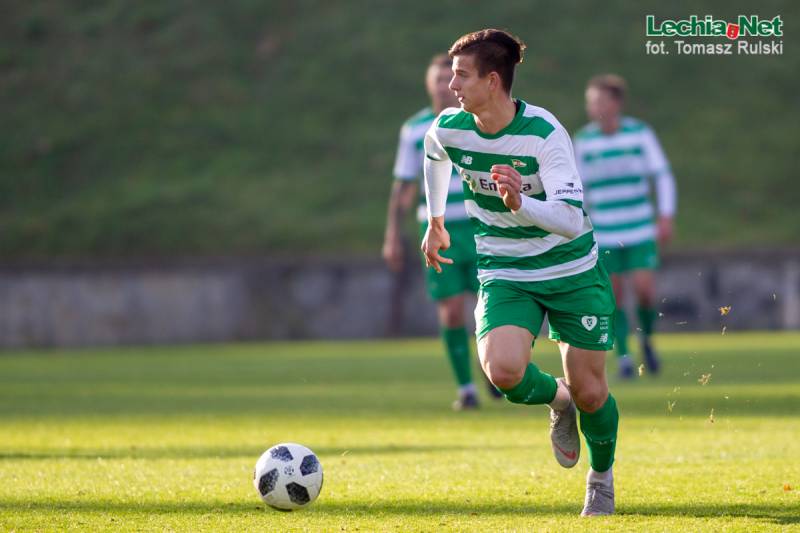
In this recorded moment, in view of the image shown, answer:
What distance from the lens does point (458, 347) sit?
10.8 metres

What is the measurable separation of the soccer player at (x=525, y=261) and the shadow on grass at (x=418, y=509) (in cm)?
23

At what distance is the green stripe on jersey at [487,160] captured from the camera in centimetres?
584

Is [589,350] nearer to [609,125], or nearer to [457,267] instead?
[457,267]

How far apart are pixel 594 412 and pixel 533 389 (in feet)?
0.87

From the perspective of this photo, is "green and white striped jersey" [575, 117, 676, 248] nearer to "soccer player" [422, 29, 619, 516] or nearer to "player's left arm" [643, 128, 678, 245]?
"player's left arm" [643, 128, 678, 245]

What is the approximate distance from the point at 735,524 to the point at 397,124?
974 inches

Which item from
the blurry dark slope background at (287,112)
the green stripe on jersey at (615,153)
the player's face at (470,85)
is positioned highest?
the blurry dark slope background at (287,112)

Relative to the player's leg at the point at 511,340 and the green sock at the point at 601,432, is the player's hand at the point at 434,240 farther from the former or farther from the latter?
the green sock at the point at 601,432

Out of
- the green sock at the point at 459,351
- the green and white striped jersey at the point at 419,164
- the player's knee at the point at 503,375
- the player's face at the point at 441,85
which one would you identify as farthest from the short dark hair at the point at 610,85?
the player's knee at the point at 503,375

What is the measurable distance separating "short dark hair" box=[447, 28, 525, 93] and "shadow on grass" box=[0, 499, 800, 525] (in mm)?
1711

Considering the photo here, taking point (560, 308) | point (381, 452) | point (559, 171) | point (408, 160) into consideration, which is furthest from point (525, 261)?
point (408, 160)

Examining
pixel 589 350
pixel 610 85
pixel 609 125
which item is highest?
pixel 610 85

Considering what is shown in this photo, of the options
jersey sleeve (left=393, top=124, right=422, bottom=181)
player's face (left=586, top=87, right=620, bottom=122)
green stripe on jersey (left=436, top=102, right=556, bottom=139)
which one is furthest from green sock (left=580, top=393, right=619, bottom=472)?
player's face (left=586, top=87, right=620, bottom=122)

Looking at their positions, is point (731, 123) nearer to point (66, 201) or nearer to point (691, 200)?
point (691, 200)
